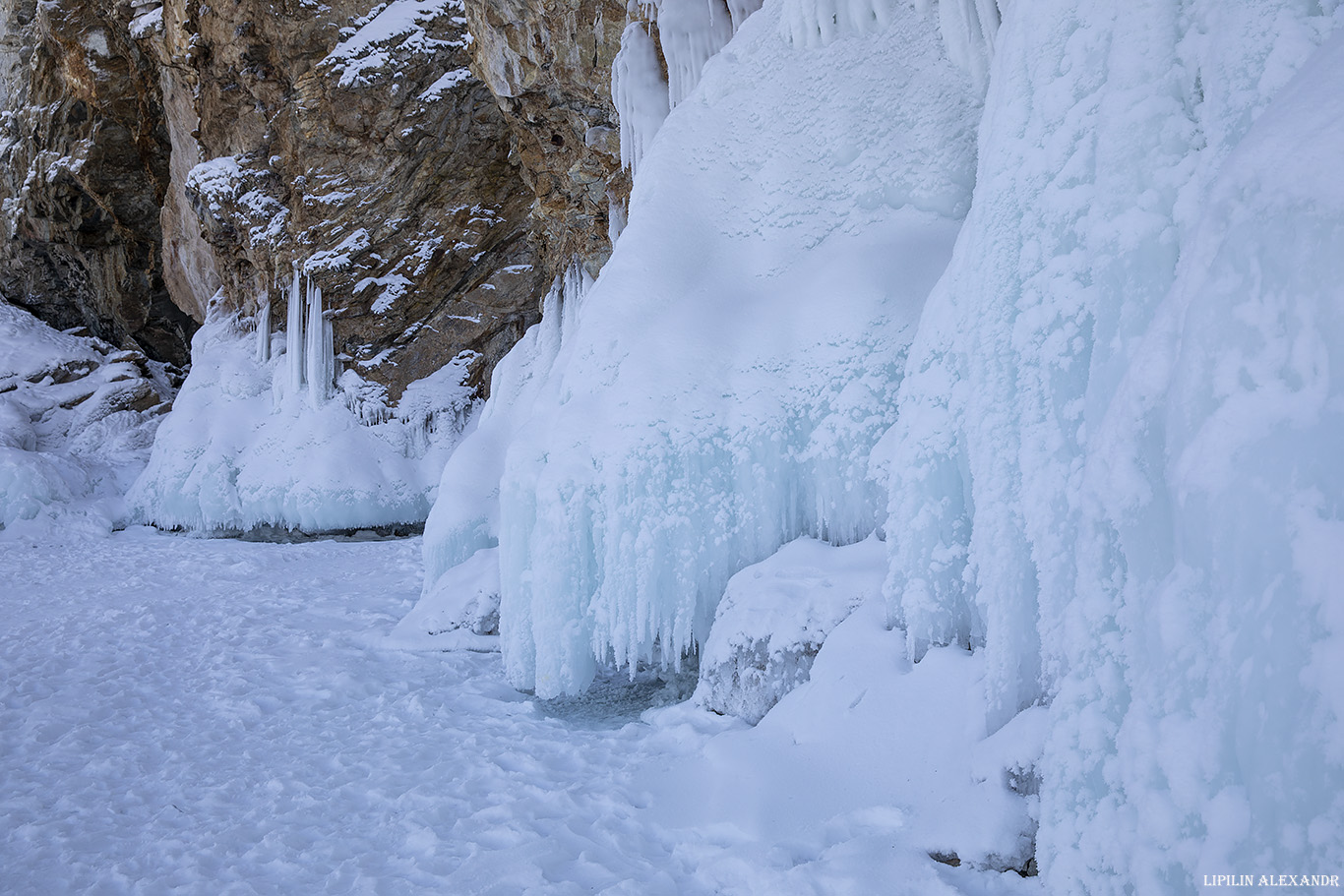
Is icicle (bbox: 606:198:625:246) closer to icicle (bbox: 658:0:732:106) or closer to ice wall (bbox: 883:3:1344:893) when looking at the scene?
icicle (bbox: 658:0:732:106)

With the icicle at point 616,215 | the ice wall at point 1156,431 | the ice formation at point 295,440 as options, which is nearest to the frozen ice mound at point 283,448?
the ice formation at point 295,440

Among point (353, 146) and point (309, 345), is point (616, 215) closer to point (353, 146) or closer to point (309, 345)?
point (353, 146)

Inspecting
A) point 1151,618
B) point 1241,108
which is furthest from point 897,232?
point 1151,618

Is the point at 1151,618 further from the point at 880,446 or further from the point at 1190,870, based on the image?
the point at 880,446

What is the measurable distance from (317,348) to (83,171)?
422 inches

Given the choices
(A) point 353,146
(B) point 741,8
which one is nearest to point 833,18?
(B) point 741,8

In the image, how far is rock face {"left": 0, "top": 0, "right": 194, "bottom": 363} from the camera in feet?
60.7

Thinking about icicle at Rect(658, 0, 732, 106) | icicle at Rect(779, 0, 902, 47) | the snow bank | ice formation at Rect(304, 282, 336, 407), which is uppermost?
icicle at Rect(658, 0, 732, 106)

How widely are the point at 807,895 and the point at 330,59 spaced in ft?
50.9

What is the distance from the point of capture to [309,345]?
15.5 m

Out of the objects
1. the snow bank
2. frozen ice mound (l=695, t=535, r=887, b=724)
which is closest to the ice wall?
the snow bank

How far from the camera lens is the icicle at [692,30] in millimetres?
7152

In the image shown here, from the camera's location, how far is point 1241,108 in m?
2.01

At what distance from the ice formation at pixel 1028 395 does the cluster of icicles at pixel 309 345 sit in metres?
11.6
